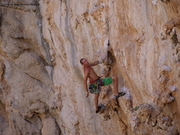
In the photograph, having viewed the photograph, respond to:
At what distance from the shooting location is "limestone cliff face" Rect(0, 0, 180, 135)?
13.5ft

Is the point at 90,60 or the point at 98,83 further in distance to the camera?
the point at 90,60

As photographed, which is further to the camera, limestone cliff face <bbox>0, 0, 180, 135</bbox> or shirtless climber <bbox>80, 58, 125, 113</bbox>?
shirtless climber <bbox>80, 58, 125, 113</bbox>

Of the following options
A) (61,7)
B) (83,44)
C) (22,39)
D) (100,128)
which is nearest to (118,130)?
(100,128)

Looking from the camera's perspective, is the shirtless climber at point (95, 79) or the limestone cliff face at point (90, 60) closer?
the limestone cliff face at point (90, 60)

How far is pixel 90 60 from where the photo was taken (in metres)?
6.04

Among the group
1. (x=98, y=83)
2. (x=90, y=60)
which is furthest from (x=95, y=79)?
(x=90, y=60)

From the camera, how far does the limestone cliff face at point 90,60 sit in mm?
4125

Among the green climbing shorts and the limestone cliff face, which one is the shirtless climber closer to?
the green climbing shorts

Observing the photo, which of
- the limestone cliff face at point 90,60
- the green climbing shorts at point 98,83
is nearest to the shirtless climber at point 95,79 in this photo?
the green climbing shorts at point 98,83

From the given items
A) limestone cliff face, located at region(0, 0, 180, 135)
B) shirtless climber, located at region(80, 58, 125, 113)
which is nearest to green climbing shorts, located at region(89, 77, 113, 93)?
shirtless climber, located at region(80, 58, 125, 113)

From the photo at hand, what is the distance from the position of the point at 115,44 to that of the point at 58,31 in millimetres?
2396

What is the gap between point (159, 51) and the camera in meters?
4.14

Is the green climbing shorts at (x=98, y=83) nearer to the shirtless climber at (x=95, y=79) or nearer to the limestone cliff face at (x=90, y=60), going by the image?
the shirtless climber at (x=95, y=79)

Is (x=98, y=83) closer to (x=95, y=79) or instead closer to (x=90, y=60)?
(x=95, y=79)
